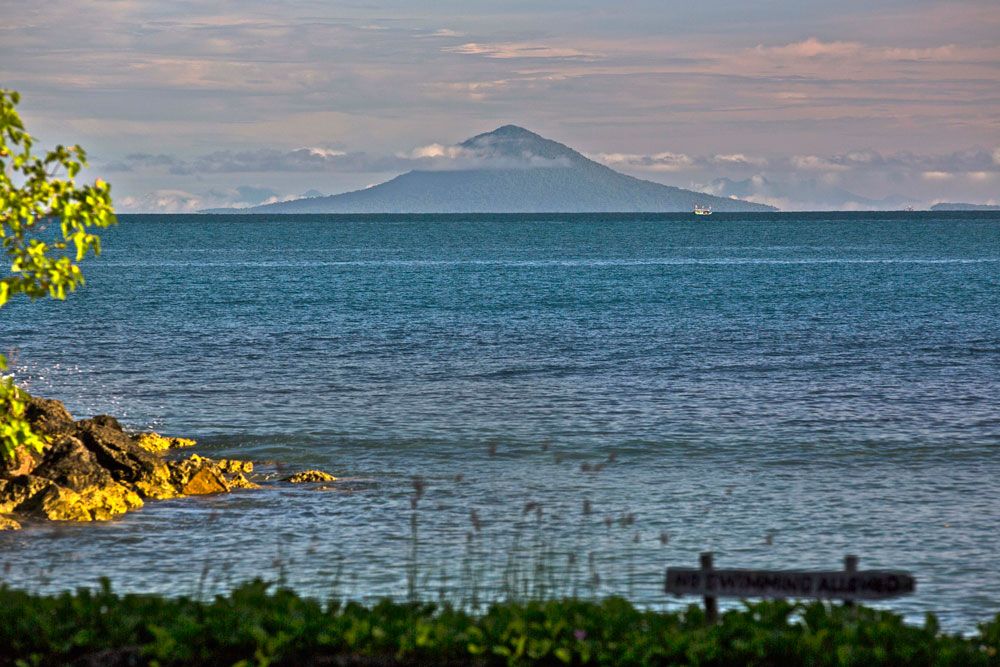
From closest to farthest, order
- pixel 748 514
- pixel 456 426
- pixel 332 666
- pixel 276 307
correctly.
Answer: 1. pixel 332 666
2. pixel 748 514
3. pixel 456 426
4. pixel 276 307

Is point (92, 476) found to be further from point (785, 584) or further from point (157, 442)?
point (785, 584)

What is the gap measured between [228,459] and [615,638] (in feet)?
60.9

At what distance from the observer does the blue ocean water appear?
19.6m

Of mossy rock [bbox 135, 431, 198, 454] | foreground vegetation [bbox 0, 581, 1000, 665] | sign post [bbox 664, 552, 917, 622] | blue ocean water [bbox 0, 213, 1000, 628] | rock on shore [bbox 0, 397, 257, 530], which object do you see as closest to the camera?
foreground vegetation [bbox 0, 581, 1000, 665]

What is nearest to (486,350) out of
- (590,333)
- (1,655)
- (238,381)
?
(590,333)

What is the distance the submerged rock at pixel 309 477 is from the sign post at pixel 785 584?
1494 cm

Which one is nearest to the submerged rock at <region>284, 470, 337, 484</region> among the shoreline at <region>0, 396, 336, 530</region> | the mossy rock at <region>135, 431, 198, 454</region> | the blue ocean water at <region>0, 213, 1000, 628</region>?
the shoreline at <region>0, 396, 336, 530</region>

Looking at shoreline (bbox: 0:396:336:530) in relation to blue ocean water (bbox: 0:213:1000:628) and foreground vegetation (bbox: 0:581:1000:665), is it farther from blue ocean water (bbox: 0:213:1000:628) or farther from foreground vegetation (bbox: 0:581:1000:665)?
foreground vegetation (bbox: 0:581:1000:665)

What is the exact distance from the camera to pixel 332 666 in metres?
11.5

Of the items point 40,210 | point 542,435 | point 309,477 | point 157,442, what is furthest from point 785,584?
point 157,442

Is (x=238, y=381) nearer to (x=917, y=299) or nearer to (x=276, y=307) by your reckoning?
(x=276, y=307)

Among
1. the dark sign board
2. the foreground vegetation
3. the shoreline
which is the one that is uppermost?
the dark sign board

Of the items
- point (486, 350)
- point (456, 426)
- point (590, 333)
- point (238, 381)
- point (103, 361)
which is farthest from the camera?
point (590, 333)

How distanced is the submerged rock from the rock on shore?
0.86m
